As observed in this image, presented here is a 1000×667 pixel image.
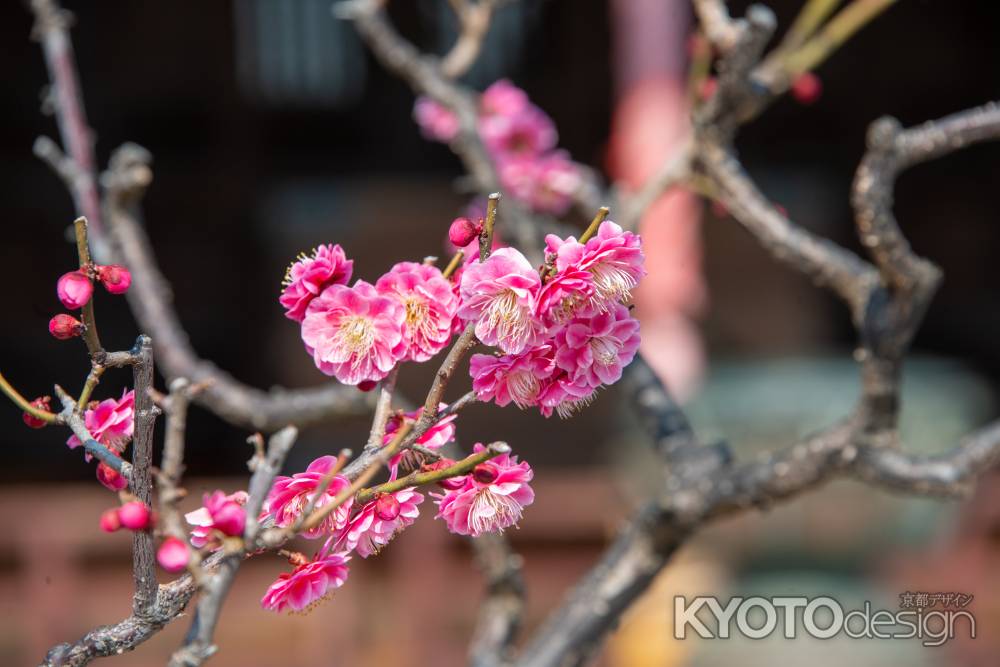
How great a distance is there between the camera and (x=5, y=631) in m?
3.90

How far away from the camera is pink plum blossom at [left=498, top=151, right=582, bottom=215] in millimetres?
1699

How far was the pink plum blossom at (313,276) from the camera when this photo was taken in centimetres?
71

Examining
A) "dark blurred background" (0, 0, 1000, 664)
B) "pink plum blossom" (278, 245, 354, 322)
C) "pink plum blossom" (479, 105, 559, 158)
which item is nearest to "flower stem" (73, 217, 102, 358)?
"pink plum blossom" (278, 245, 354, 322)

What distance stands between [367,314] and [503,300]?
3.6 inches

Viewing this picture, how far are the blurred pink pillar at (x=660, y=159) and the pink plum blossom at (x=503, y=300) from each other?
2229mm

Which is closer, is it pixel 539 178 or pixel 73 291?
pixel 73 291

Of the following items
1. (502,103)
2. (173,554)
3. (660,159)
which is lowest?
(173,554)

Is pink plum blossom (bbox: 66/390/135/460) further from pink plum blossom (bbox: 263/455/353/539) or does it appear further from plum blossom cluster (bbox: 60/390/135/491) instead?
pink plum blossom (bbox: 263/455/353/539)

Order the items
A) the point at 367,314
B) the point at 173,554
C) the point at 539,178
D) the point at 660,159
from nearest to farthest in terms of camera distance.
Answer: the point at 173,554 → the point at 367,314 → the point at 539,178 → the point at 660,159

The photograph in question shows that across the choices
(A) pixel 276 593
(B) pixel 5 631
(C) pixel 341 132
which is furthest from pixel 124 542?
(A) pixel 276 593

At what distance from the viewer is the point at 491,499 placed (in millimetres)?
714

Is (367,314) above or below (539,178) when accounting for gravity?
below

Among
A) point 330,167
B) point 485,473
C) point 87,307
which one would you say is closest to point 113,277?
point 87,307

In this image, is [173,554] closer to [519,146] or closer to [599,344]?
[599,344]
